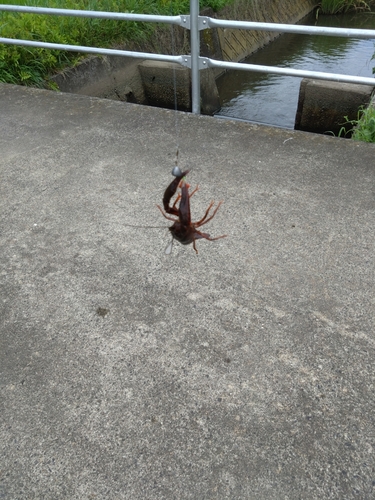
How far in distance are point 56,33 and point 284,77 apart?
11.2 feet

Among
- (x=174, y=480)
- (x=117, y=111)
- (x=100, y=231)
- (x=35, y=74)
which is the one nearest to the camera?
(x=174, y=480)

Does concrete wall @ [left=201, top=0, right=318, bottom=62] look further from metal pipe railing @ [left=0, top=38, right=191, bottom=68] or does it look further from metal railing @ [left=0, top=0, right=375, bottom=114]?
metal railing @ [left=0, top=0, right=375, bottom=114]

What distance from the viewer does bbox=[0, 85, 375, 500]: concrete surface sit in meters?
1.46

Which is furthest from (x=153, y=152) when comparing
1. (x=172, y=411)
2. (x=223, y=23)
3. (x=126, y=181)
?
(x=172, y=411)

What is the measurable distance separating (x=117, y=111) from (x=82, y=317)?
2299 mm

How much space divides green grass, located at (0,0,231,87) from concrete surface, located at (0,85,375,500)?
6.28ft

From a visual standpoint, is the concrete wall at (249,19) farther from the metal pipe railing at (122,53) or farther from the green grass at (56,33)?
the metal pipe railing at (122,53)

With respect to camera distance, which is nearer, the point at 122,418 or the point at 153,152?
the point at 122,418

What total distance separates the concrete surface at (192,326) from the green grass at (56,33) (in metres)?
1.91

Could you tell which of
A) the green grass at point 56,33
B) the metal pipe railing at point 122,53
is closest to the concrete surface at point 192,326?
the metal pipe railing at point 122,53

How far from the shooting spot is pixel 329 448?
4.85ft

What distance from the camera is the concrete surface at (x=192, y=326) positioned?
1462mm

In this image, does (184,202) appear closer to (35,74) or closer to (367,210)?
(367,210)

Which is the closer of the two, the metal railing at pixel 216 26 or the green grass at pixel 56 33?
the metal railing at pixel 216 26
